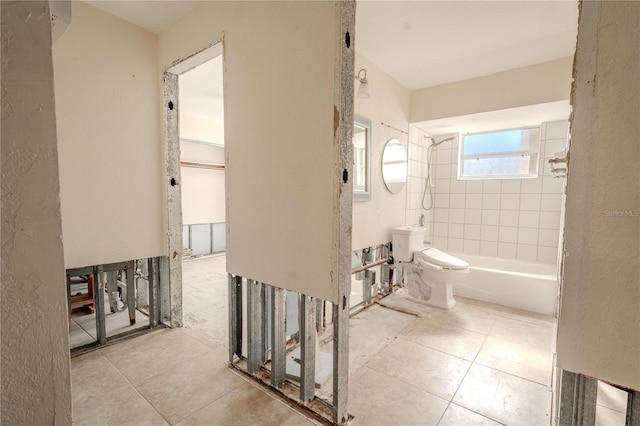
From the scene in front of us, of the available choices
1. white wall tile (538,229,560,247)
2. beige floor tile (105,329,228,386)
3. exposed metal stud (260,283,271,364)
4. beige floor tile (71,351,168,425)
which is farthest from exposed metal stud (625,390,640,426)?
white wall tile (538,229,560,247)

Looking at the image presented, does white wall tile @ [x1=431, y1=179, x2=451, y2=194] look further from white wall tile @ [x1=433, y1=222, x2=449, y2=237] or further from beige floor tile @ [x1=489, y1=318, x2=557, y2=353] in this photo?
beige floor tile @ [x1=489, y1=318, x2=557, y2=353]

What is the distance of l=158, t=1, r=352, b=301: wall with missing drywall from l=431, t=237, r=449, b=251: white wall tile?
2970 mm

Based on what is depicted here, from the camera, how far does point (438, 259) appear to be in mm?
2703

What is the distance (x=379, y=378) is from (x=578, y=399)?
1090 millimetres

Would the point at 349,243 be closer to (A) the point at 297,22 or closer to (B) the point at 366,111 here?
(A) the point at 297,22

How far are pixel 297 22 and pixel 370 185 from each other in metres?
1.64

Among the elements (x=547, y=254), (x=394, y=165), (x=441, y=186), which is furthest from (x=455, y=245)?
(x=394, y=165)

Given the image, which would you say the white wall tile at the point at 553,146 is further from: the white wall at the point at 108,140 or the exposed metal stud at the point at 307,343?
the white wall at the point at 108,140

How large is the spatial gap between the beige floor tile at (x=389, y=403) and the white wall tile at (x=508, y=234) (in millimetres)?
2490

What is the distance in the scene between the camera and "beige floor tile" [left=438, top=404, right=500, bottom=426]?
4.32 ft

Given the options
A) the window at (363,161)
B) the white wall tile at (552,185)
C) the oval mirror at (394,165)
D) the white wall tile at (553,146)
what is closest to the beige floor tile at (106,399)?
the window at (363,161)

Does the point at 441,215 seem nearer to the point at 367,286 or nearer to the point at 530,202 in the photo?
the point at 530,202

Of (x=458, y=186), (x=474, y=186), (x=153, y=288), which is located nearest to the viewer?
(x=153, y=288)

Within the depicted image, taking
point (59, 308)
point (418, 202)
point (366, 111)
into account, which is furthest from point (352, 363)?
point (418, 202)
